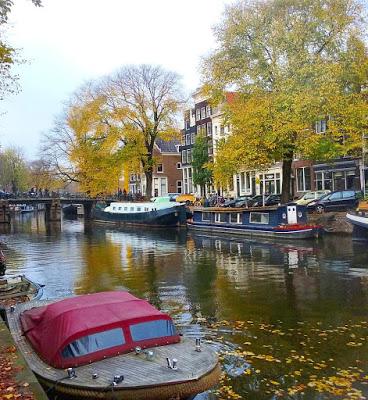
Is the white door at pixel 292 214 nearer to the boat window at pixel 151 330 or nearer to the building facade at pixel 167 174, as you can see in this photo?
the boat window at pixel 151 330

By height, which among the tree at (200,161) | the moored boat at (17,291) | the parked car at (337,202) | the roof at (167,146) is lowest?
the moored boat at (17,291)

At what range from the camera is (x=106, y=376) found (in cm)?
911

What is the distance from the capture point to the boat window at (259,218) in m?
39.5

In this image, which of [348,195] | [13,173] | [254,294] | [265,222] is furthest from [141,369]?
[13,173]

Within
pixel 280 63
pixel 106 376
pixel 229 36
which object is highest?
pixel 229 36

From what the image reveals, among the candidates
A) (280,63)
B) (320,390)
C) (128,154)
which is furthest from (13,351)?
(128,154)

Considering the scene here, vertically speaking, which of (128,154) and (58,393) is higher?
(128,154)

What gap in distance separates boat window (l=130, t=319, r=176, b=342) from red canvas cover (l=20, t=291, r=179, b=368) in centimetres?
10

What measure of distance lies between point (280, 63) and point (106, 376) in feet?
105

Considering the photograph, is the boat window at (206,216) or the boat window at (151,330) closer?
the boat window at (151,330)

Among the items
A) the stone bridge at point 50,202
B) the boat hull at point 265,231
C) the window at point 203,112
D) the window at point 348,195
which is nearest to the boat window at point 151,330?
the boat hull at point 265,231

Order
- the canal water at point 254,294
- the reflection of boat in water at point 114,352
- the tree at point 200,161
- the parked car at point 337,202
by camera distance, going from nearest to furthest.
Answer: the reflection of boat in water at point 114,352, the canal water at point 254,294, the parked car at point 337,202, the tree at point 200,161

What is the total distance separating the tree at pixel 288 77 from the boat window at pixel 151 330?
86.4 feet

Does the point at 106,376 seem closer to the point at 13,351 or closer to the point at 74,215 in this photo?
the point at 13,351
